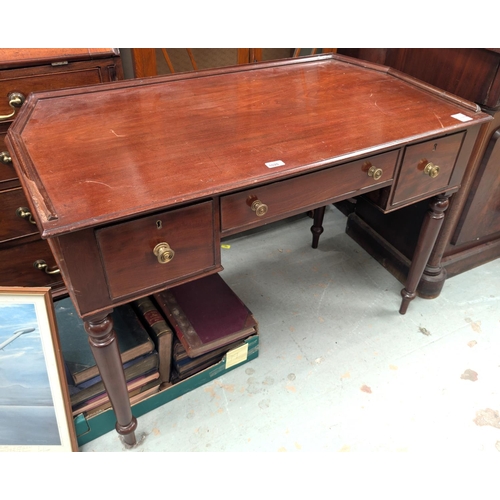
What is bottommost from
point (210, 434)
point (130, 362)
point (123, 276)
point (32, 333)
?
point (210, 434)

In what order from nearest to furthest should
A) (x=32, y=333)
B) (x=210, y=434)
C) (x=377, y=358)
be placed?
(x=32, y=333) → (x=210, y=434) → (x=377, y=358)

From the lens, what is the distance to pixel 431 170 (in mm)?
1434

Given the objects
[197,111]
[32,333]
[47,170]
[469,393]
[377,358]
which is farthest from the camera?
[377,358]

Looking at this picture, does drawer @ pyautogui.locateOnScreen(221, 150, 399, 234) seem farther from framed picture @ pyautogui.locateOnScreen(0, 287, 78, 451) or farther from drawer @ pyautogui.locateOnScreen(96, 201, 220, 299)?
framed picture @ pyautogui.locateOnScreen(0, 287, 78, 451)

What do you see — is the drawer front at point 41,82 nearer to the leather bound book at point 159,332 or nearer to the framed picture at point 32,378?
the framed picture at point 32,378

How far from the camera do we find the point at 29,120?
1.26 metres

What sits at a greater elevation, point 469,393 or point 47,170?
point 47,170

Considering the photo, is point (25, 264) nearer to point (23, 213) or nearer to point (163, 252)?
point (23, 213)

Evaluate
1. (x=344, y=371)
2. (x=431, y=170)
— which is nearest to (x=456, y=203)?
(x=431, y=170)

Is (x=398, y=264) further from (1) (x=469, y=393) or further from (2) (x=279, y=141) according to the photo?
(2) (x=279, y=141)

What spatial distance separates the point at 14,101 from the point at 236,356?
1058mm

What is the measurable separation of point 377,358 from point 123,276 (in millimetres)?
1077

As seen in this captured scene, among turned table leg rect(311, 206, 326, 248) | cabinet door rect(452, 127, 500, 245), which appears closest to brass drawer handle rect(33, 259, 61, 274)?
turned table leg rect(311, 206, 326, 248)

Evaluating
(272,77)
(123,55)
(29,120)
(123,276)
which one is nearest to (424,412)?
(123,276)
